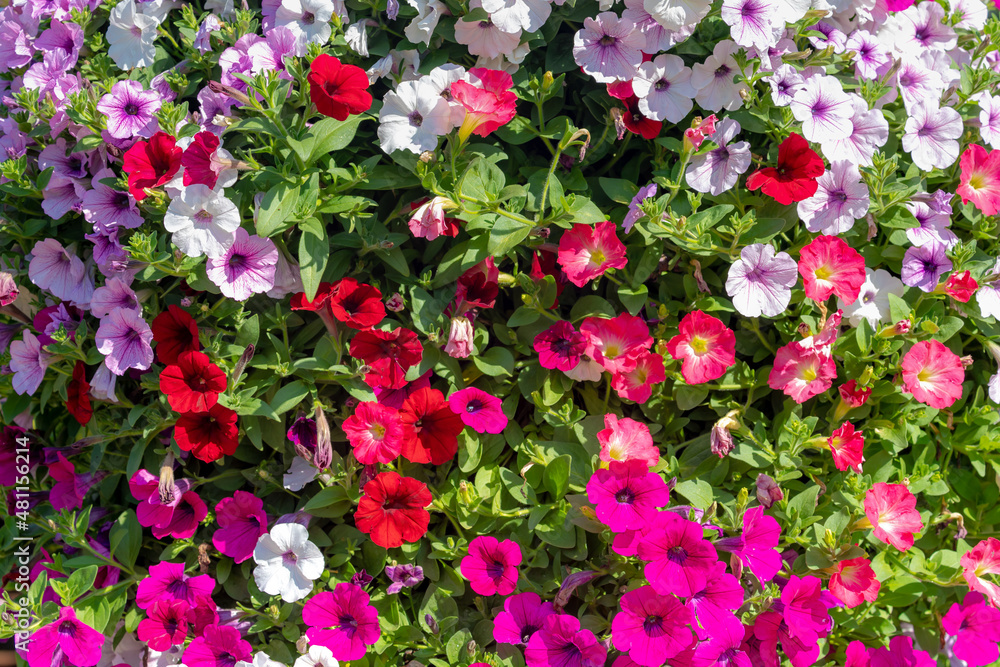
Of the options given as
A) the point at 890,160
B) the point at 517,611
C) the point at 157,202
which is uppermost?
the point at 890,160

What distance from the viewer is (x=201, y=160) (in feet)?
5.19

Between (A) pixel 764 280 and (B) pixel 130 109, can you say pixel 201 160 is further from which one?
(A) pixel 764 280

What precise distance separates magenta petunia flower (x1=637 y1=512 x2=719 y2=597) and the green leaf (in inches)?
34.8

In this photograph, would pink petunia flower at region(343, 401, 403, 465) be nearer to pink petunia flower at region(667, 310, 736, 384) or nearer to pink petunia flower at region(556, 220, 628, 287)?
pink petunia flower at region(556, 220, 628, 287)

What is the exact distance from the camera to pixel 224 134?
1768 millimetres

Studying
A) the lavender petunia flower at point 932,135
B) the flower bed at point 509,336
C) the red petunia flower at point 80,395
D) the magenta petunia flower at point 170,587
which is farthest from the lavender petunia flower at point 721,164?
the red petunia flower at point 80,395

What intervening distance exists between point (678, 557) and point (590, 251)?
2.27 feet

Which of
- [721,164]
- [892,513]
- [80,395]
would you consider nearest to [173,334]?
[80,395]

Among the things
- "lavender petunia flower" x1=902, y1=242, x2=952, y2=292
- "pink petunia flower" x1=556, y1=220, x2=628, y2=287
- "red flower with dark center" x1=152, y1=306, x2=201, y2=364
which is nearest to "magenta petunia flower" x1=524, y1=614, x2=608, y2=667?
"pink petunia flower" x1=556, y1=220, x2=628, y2=287

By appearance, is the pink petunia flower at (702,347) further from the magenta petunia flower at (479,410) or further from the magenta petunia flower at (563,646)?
the magenta petunia flower at (563,646)

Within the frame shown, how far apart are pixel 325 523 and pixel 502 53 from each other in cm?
127

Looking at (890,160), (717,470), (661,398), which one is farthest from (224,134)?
(890,160)

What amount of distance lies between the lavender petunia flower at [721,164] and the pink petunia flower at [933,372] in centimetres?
58

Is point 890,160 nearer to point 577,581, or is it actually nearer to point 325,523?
point 577,581
